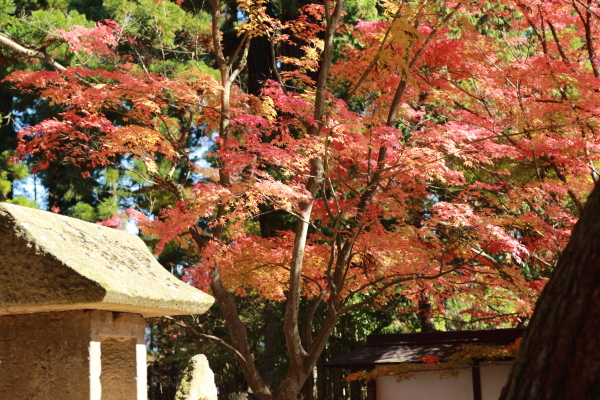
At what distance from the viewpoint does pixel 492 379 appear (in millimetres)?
7859

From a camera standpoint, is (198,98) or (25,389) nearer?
(25,389)

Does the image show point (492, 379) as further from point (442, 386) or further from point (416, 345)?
point (416, 345)

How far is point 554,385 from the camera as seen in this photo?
1.65m

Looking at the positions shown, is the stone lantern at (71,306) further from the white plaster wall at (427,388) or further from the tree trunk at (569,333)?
the white plaster wall at (427,388)

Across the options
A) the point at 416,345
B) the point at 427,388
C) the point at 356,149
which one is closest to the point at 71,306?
the point at 356,149

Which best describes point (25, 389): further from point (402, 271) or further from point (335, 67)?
point (335, 67)

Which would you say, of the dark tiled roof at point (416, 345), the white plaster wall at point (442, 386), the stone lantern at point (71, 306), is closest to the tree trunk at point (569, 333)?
the stone lantern at point (71, 306)

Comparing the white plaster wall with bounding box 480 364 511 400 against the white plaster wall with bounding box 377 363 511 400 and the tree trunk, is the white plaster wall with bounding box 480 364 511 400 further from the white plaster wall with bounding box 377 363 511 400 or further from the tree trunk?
the tree trunk

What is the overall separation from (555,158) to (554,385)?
676cm

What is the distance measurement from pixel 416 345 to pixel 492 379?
4.12 feet

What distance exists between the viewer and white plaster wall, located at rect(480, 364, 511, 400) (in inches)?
307

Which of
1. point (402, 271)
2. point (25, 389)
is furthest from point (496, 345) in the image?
point (25, 389)

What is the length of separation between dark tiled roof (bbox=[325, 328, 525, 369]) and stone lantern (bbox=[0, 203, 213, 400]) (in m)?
5.45

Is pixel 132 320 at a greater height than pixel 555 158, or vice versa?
pixel 555 158
